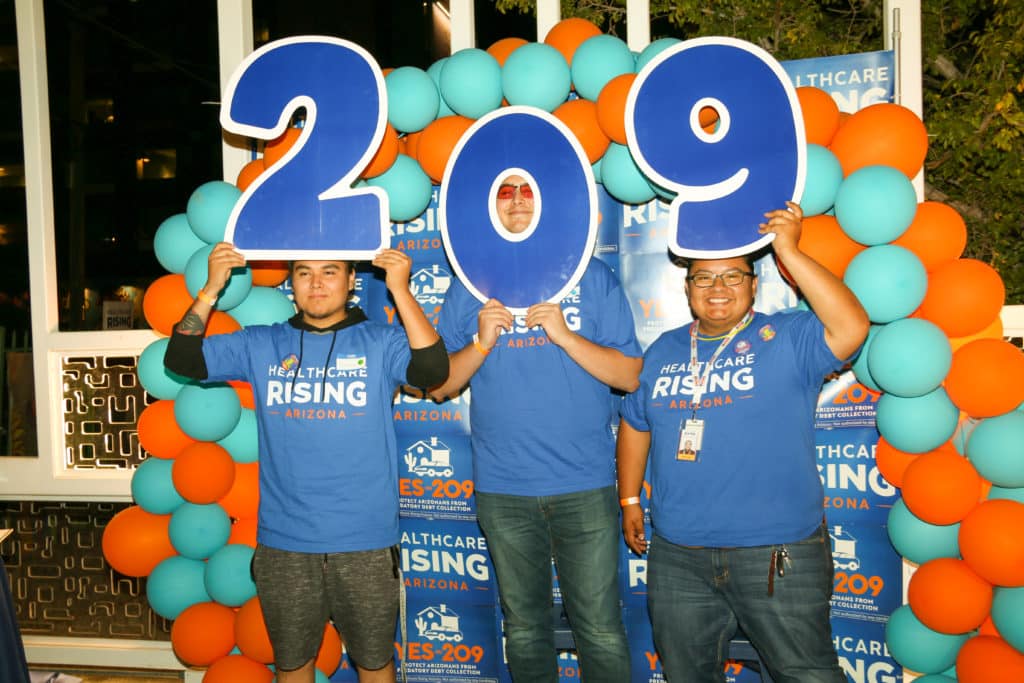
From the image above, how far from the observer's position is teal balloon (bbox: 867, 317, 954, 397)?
228cm

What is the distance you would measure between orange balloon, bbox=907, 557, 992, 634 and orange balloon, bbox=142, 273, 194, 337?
282 centimetres

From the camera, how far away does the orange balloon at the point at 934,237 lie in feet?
7.96

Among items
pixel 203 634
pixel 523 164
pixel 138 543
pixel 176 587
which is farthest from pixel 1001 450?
pixel 138 543

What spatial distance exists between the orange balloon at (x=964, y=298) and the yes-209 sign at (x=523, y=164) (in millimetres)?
650

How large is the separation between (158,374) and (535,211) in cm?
163

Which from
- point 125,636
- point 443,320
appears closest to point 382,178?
point 443,320

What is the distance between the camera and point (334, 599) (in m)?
2.29

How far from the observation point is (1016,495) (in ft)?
7.67

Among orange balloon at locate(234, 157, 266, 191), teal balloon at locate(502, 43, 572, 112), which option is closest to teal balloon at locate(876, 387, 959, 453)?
teal balloon at locate(502, 43, 572, 112)

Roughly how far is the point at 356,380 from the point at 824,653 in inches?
63.5

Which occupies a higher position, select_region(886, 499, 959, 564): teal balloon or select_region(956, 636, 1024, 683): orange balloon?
select_region(886, 499, 959, 564): teal balloon

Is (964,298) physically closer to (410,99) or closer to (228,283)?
(410,99)

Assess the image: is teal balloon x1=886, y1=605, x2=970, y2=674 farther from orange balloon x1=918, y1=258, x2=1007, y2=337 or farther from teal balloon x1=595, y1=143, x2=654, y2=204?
teal balloon x1=595, y1=143, x2=654, y2=204

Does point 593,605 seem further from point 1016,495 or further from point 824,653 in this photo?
point 1016,495
